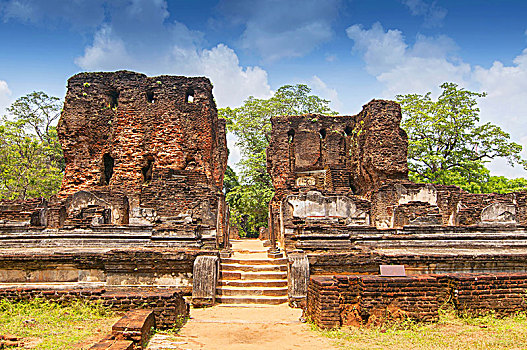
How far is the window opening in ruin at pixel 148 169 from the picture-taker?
20.4 m

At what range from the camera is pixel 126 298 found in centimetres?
653

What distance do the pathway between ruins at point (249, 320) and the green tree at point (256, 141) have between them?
17.9m

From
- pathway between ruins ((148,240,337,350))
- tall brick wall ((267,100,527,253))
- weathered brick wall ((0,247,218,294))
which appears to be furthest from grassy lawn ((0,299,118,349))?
tall brick wall ((267,100,527,253))

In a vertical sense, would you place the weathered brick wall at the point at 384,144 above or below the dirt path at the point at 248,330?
above

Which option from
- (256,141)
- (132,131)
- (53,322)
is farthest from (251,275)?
(256,141)

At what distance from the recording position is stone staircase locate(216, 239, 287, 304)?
29.1 ft

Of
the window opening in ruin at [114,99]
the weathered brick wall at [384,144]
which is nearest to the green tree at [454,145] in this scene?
the weathered brick wall at [384,144]

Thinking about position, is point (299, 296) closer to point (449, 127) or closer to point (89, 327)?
point (89, 327)

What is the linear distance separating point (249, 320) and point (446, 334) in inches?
129

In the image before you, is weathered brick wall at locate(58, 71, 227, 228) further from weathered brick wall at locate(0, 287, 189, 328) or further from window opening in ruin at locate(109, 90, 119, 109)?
weathered brick wall at locate(0, 287, 189, 328)

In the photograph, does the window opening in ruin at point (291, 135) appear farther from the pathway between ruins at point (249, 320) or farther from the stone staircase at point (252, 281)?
the stone staircase at point (252, 281)

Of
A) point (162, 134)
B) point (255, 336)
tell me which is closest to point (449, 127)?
point (162, 134)

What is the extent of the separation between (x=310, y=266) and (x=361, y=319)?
103 inches

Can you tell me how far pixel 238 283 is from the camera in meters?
9.37
